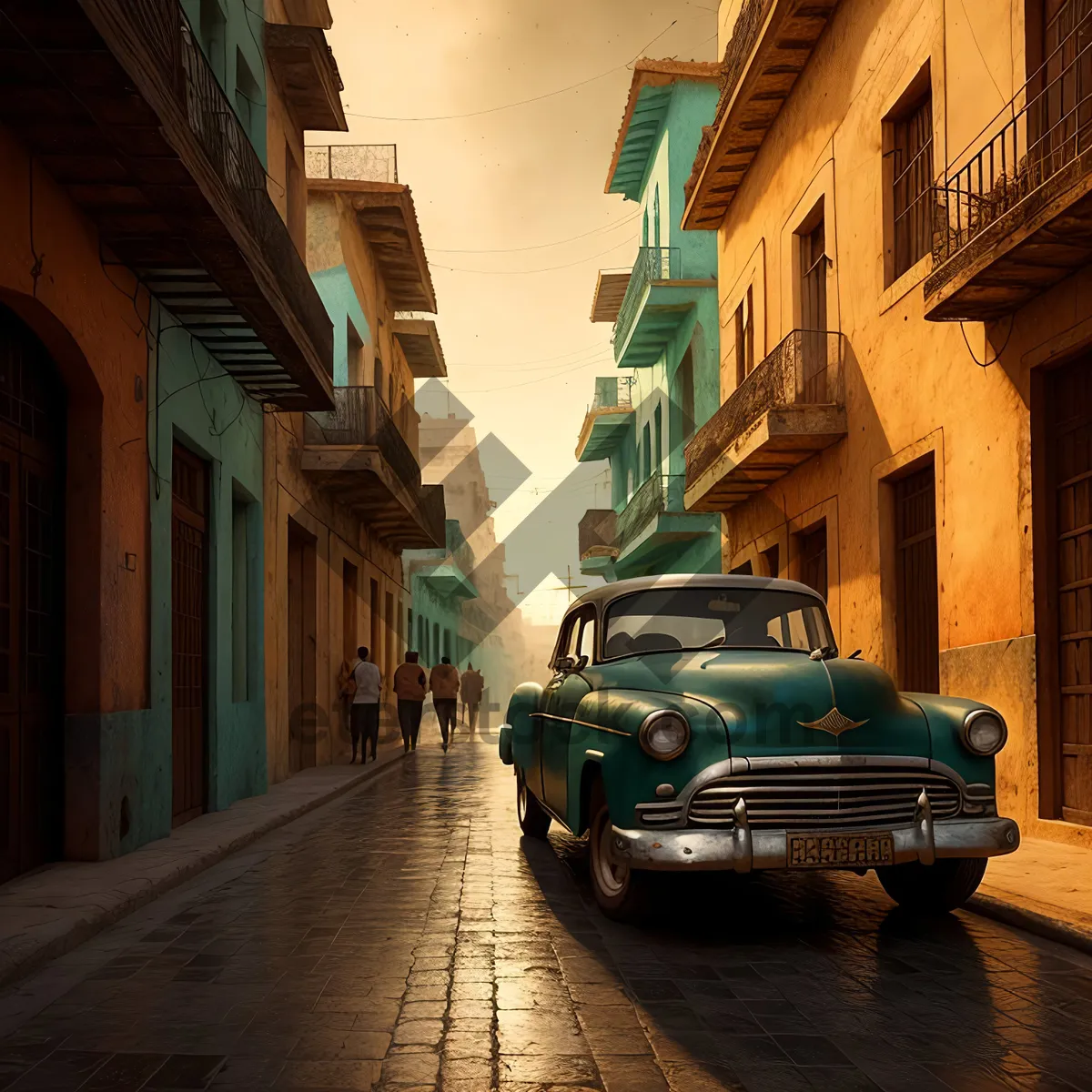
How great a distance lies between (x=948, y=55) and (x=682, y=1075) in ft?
32.2

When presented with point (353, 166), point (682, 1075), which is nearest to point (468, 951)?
point (682, 1075)

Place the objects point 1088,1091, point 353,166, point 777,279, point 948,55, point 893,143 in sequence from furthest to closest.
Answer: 1. point 353,166
2. point 777,279
3. point 893,143
4. point 948,55
5. point 1088,1091

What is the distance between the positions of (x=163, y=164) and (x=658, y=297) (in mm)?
16618

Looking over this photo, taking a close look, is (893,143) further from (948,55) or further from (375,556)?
(375,556)

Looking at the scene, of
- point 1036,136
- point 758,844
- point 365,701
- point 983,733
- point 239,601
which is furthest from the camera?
point 365,701

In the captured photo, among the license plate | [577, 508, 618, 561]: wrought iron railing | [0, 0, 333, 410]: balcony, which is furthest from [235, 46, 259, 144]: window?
[577, 508, 618, 561]: wrought iron railing

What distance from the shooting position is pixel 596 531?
110 feet

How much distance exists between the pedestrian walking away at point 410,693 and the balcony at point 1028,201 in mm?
12714

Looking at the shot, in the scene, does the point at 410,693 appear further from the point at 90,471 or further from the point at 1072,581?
the point at 1072,581

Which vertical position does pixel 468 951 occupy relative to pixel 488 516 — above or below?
below

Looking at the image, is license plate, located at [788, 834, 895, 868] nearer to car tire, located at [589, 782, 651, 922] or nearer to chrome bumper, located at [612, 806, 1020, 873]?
chrome bumper, located at [612, 806, 1020, 873]

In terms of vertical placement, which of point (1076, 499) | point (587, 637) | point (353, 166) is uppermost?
point (353, 166)

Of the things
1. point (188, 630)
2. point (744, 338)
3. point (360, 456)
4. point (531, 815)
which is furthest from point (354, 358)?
point (531, 815)

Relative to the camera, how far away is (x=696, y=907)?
6691mm
